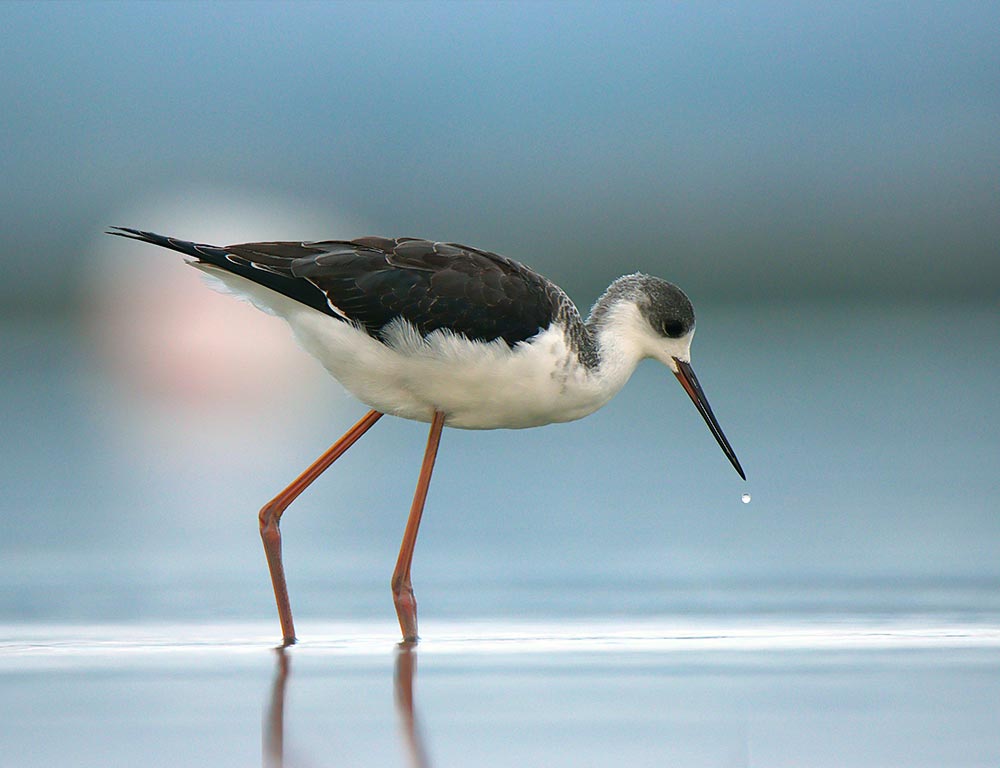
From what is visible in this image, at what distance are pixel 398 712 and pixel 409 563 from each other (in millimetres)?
1733

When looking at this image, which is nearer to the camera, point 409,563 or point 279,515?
point 409,563

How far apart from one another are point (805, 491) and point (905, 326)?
1380cm

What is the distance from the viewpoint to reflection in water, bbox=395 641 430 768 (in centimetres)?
369

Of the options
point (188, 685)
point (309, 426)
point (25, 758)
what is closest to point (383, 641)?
point (188, 685)

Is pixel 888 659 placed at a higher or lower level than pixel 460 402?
lower

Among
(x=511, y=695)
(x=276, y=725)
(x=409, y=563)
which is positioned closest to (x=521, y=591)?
(x=409, y=563)

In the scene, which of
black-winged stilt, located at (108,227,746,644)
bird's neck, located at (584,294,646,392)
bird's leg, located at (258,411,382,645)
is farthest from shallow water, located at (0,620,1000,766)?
bird's neck, located at (584,294,646,392)

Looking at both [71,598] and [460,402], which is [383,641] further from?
[71,598]

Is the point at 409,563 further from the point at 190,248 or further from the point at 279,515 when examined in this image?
the point at 190,248

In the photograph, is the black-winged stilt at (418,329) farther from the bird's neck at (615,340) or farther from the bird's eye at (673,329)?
the bird's eye at (673,329)

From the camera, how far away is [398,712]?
13.6 ft

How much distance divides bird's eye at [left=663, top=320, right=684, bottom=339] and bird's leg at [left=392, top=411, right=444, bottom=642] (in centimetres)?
99

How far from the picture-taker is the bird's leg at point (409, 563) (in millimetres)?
5586

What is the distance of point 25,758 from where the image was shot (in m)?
3.72
